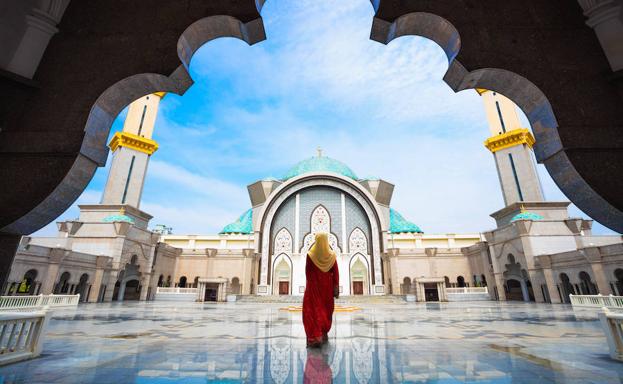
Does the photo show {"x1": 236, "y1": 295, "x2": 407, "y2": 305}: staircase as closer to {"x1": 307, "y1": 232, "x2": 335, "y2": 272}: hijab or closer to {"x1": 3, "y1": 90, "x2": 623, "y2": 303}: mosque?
{"x1": 3, "y1": 90, "x2": 623, "y2": 303}: mosque

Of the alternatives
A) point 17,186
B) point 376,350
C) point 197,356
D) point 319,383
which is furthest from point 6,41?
point 376,350

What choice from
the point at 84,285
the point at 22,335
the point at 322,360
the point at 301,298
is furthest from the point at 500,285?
the point at 84,285

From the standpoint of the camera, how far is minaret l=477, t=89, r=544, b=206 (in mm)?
21359

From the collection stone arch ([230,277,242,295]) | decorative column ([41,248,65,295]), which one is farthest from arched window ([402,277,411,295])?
decorative column ([41,248,65,295])

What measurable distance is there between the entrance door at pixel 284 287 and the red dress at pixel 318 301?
73.5 feet

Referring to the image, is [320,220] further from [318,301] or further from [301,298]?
[318,301]

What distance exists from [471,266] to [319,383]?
85.2 ft

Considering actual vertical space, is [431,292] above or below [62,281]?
below

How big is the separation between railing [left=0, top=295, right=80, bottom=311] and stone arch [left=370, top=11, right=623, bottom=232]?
36.8 ft

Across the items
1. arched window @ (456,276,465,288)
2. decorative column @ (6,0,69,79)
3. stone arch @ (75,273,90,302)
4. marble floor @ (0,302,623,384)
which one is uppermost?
decorative column @ (6,0,69,79)

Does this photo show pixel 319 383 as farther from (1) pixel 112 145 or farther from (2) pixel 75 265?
(1) pixel 112 145

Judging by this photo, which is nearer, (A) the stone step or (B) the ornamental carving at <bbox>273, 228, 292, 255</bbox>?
(A) the stone step

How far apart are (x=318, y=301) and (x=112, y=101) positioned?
3168 millimetres

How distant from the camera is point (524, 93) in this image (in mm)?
2738
